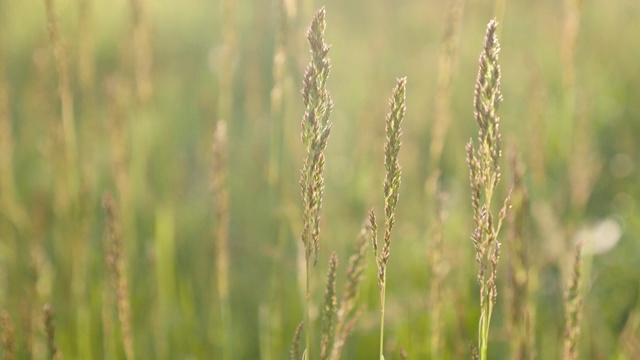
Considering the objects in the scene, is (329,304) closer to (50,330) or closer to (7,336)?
(50,330)

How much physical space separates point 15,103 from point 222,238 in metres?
3.20

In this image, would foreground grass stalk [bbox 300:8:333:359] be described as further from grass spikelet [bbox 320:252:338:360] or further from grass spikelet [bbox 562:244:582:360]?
grass spikelet [bbox 562:244:582:360]

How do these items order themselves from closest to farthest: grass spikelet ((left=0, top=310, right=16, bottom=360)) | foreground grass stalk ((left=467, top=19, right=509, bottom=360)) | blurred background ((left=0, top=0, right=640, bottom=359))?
foreground grass stalk ((left=467, top=19, right=509, bottom=360)) < grass spikelet ((left=0, top=310, right=16, bottom=360)) < blurred background ((left=0, top=0, right=640, bottom=359))

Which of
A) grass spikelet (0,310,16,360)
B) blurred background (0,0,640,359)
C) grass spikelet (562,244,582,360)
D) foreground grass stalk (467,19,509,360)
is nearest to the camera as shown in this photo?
foreground grass stalk (467,19,509,360)

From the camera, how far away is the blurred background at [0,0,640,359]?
1875 millimetres

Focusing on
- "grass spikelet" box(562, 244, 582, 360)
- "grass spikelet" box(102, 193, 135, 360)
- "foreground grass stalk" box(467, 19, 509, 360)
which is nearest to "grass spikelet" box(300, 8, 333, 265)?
"foreground grass stalk" box(467, 19, 509, 360)

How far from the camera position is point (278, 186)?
2.18 meters

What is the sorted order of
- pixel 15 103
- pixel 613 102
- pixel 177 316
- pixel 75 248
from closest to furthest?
pixel 75 248
pixel 177 316
pixel 613 102
pixel 15 103

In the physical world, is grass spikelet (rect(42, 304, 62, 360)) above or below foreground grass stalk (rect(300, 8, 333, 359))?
below

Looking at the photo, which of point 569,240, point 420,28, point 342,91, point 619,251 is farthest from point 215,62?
point 569,240

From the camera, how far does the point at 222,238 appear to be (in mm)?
1674

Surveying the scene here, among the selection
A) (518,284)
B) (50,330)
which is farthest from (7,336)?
(518,284)

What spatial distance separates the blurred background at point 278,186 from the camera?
6.15ft

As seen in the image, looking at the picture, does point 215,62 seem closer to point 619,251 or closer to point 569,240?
point 619,251
